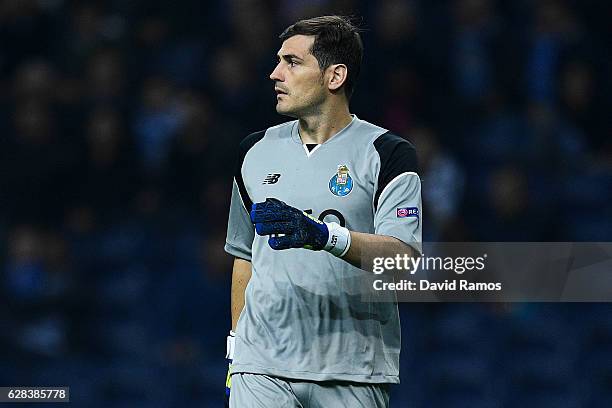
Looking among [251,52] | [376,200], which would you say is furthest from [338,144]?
[251,52]

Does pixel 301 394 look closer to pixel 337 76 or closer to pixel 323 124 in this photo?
pixel 323 124

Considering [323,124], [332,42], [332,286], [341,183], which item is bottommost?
[332,286]

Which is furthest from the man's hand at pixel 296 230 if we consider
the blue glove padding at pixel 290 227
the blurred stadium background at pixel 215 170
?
the blurred stadium background at pixel 215 170

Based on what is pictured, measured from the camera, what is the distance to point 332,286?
3201 millimetres

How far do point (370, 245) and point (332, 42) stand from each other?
754mm

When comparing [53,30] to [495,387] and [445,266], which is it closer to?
[445,266]

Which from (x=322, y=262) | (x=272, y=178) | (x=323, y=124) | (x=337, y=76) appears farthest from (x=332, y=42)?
(x=322, y=262)

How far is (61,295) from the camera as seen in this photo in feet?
20.5

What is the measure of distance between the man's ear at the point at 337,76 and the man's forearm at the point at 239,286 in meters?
0.65

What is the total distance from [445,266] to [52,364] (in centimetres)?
228

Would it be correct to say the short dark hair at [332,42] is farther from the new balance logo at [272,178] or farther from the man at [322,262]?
the new balance logo at [272,178]

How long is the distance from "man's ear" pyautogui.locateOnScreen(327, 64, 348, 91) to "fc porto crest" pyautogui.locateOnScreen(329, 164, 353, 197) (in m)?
0.30

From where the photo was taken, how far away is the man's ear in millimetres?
3371

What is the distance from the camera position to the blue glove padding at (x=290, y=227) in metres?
2.88
